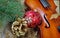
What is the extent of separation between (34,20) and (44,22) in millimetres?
56

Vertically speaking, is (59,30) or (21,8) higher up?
(21,8)

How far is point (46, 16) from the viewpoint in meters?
0.92

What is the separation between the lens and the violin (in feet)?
2.87

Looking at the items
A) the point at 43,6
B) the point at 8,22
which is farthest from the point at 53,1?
the point at 8,22

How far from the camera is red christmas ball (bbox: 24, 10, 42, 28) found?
87cm

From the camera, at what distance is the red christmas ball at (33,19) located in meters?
0.87

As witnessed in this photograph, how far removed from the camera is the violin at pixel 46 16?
88 centimetres

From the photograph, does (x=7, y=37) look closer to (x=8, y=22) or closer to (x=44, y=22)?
(x=8, y=22)

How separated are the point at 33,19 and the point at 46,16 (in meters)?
0.08

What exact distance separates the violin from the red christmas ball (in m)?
0.03

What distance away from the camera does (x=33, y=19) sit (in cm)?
87

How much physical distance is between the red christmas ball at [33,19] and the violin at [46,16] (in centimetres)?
3

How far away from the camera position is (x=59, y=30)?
0.88 m

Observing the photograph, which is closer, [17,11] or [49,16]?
[17,11]
